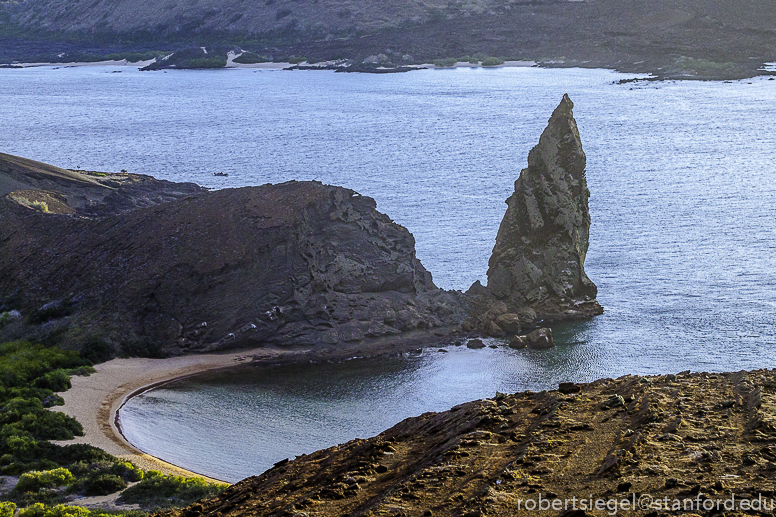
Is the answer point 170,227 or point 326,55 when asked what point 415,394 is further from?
point 326,55

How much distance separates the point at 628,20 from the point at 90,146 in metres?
112

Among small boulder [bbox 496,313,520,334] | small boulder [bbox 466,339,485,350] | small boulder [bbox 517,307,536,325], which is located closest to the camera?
small boulder [bbox 466,339,485,350]

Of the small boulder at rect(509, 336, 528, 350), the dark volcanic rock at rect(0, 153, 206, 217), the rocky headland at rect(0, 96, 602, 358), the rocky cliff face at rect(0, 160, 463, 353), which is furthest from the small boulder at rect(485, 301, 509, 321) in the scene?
the dark volcanic rock at rect(0, 153, 206, 217)

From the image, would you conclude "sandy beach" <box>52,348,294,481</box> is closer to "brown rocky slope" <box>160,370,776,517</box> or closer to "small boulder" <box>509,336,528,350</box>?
"small boulder" <box>509,336,528,350</box>

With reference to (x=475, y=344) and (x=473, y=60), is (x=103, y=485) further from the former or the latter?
(x=473, y=60)

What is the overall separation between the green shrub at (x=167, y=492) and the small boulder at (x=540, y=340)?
64.3 feet

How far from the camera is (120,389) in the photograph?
129ft

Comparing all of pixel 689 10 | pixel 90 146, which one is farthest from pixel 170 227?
pixel 689 10

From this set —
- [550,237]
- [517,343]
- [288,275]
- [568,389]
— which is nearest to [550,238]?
[550,237]

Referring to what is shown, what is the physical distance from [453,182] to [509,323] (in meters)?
34.1

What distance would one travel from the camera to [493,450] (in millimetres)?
16766

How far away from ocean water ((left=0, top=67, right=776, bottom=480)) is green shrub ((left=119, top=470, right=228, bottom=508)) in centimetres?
373

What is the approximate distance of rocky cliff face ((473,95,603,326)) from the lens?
4741 centimetres

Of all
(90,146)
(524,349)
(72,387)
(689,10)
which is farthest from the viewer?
(689,10)
